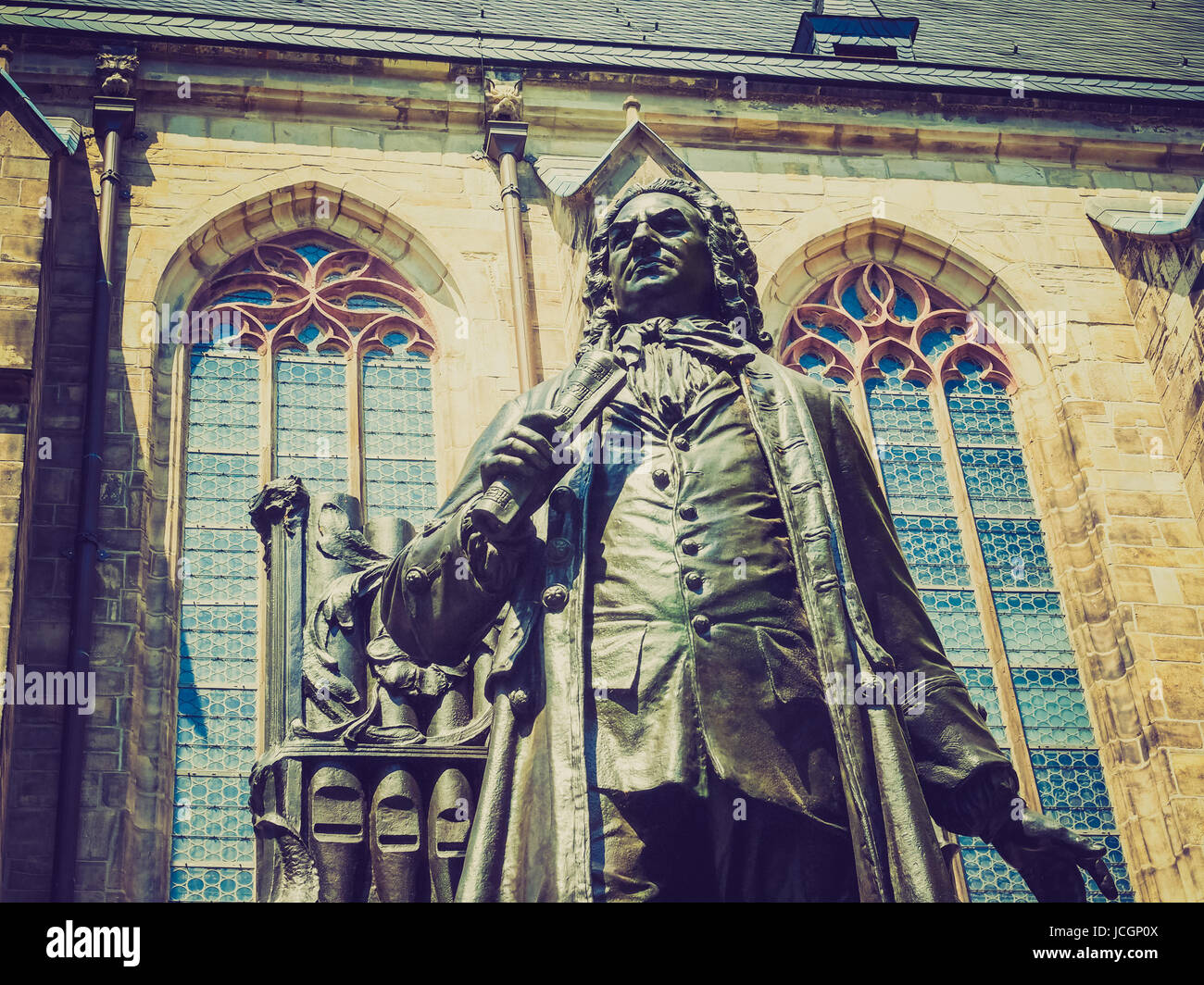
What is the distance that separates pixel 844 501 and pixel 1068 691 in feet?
21.4

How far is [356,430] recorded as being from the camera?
40.7 feet

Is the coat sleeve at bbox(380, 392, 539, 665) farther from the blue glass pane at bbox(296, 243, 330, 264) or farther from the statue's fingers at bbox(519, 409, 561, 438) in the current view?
the blue glass pane at bbox(296, 243, 330, 264)

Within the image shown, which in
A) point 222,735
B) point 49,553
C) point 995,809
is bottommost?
point 995,809

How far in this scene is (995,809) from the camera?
5.68 meters

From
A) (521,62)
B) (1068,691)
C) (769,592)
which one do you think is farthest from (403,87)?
(769,592)

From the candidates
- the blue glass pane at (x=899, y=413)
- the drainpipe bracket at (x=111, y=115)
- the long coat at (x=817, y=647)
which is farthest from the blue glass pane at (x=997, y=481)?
the long coat at (x=817, y=647)

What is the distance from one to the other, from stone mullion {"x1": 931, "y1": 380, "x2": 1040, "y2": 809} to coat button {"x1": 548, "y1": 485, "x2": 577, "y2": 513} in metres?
6.19

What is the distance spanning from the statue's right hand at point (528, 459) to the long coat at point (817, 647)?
0.20 meters

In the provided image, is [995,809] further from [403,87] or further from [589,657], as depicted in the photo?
[403,87]

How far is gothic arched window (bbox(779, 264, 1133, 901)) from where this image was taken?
39.1 ft

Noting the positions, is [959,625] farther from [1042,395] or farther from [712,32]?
[712,32]

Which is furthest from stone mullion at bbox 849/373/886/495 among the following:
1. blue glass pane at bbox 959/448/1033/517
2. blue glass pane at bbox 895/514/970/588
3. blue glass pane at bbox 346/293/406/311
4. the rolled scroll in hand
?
the rolled scroll in hand

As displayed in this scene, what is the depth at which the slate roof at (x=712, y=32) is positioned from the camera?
46.2 feet

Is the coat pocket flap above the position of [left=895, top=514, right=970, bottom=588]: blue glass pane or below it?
below
